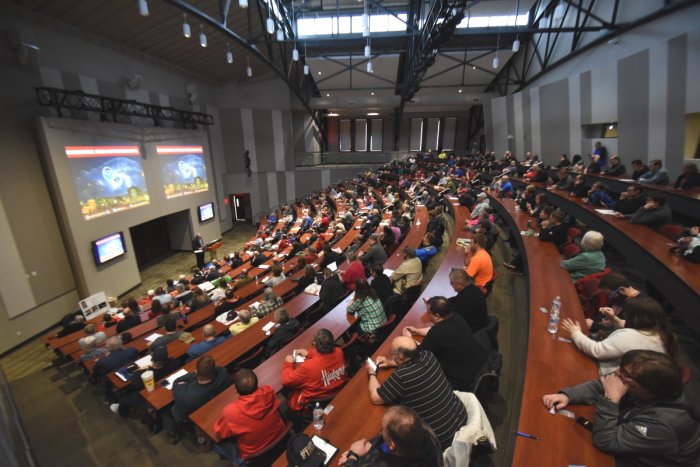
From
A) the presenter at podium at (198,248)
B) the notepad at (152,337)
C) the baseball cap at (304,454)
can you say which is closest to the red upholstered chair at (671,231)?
the baseball cap at (304,454)

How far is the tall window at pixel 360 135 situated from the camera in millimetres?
21609

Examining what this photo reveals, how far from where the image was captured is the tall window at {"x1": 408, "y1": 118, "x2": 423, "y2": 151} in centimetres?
2117

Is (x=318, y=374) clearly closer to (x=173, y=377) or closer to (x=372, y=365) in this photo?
(x=372, y=365)

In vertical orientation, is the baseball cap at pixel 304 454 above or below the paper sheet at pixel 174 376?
above

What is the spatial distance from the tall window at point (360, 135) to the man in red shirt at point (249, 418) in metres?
20.9

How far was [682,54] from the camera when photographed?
6078 mm

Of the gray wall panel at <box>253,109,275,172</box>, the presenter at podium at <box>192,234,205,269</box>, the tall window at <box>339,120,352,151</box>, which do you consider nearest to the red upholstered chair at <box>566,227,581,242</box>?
the presenter at podium at <box>192,234,205,269</box>

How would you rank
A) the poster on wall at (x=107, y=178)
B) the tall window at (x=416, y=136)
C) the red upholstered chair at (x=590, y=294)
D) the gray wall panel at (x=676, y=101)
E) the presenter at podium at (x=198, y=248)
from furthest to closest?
1. the tall window at (x=416, y=136)
2. the presenter at podium at (x=198, y=248)
3. the poster on wall at (x=107, y=178)
4. the gray wall panel at (x=676, y=101)
5. the red upholstered chair at (x=590, y=294)

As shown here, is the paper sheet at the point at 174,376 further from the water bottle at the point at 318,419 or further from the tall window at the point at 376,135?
the tall window at the point at 376,135

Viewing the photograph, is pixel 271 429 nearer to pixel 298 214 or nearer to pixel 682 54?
pixel 682 54

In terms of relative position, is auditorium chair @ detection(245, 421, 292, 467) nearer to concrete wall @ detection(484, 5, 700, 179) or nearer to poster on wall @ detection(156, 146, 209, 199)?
concrete wall @ detection(484, 5, 700, 179)

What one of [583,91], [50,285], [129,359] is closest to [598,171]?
[583,91]

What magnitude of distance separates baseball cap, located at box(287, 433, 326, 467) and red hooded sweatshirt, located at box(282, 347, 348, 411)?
2.43 feet

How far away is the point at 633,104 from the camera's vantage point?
24.3 feet
